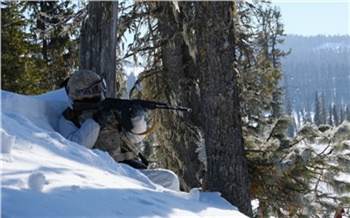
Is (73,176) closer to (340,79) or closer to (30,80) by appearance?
(30,80)

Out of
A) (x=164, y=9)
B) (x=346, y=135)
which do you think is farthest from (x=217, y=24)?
(x=164, y=9)

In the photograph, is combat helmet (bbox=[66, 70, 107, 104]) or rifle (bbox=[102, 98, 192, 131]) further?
combat helmet (bbox=[66, 70, 107, 104])

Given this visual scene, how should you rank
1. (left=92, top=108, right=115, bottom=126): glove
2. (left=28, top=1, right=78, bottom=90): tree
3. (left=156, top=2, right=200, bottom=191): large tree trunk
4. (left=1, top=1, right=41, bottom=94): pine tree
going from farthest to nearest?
(left=28, top=1, right=78, bottom=90): tree, (left=1, top=1, right=41, bottom=94): pine tree, (left=156, top=2, right=200, bottom=191): large tree trunk, (left=92, top=108, right=115, bottom=126): glove

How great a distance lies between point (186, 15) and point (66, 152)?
4934mm

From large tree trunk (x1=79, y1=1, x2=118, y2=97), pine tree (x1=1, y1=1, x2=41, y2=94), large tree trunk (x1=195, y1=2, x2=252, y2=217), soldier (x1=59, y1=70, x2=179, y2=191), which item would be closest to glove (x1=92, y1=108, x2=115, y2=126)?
soldier (x1=59, y1=70, x2=179, y2=191)

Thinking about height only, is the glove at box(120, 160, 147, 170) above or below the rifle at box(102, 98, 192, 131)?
below

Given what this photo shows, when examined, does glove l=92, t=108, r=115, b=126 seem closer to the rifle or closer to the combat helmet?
the rifle

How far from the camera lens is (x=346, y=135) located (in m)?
5.80

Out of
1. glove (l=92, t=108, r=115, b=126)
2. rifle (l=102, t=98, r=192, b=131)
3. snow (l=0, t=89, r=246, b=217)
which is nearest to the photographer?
snow (l=0, t=89, r=246, b=217)

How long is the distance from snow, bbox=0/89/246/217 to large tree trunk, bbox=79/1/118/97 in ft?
7.15

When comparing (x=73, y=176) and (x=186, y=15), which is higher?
(x=186, y=15)

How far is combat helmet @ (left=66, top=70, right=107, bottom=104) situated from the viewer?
554cm

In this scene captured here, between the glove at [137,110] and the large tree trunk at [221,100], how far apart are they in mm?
758

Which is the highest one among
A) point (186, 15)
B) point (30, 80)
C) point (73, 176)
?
point (186, 15)
